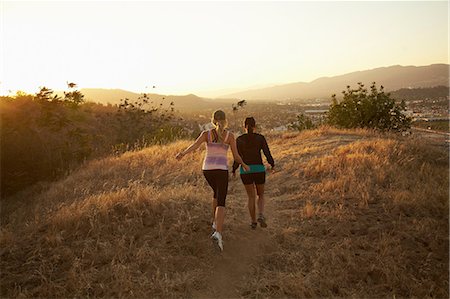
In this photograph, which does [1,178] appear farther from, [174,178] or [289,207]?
[289,207]

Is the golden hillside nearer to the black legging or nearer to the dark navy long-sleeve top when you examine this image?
the black legging

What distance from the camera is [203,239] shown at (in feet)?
20.0

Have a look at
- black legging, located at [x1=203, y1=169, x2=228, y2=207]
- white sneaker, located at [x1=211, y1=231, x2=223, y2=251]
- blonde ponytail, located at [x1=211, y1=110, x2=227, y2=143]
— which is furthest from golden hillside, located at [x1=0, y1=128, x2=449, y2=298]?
blonde ponytail, located at [x1=211, y1=110, x2=227, y2=143]

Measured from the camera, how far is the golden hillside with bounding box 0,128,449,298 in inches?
196

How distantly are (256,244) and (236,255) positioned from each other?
52 cm

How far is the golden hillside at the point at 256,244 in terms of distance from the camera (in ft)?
16.4

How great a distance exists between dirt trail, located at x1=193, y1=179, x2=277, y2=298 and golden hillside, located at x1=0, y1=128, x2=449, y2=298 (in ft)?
0.06

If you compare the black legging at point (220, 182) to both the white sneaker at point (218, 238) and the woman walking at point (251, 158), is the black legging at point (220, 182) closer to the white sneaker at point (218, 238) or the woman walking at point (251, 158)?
the white sneaker at point (218, 238)

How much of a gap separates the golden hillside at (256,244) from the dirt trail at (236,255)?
19 millimetres

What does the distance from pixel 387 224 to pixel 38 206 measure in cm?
901

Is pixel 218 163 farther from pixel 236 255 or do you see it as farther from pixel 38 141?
pixel 38 141

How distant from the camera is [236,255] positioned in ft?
19.2

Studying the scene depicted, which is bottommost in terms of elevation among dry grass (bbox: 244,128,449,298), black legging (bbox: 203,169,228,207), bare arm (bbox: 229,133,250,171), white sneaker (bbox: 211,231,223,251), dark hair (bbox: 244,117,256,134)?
dry grass (bbox: 244,128,449,298)

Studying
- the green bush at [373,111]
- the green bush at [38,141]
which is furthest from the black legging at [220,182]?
the green bush at [373,111]
